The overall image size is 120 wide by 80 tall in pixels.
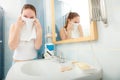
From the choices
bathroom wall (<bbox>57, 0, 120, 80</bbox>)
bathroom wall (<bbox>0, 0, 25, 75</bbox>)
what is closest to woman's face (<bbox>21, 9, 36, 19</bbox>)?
bathroom wall (<bbox>57, 0, 120, 80</bbox>)

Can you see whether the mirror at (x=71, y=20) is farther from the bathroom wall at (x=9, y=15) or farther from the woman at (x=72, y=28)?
the bathroom wall at (x=9, y=15)

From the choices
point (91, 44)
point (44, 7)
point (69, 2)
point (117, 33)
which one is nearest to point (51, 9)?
point (44, 7)

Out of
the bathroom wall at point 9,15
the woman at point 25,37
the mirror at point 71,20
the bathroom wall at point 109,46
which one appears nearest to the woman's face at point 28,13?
the woman at point 25,37

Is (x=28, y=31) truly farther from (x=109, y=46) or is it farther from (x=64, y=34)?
(x=109, y=46)

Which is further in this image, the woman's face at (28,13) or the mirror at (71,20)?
the woman's face at (28,13)

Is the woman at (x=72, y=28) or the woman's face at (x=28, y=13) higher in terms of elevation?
the woman's face at (x=28, y=13)

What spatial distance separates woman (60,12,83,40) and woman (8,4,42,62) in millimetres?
226

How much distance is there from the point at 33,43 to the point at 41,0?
0.55 meters

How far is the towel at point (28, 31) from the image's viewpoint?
109cm

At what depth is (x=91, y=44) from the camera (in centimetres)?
75

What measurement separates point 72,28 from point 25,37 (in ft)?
1.22

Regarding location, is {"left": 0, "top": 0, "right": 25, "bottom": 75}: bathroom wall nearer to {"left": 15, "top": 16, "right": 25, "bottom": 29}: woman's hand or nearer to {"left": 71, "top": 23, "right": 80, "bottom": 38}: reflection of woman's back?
{"left": 15, "top": 16, "right": 25, "bottom": 29}: woman's hand

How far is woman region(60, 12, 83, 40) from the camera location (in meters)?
0.87

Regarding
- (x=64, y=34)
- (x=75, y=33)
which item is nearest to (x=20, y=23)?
(x=64, y=34)
